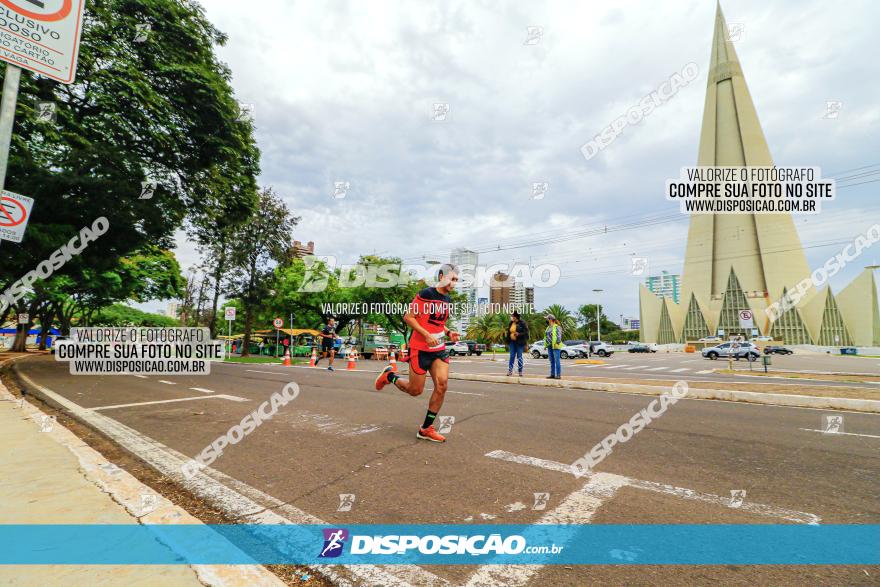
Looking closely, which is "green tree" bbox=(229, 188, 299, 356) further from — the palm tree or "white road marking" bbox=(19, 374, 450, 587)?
the palm tree

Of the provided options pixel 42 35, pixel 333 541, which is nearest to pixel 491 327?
pixel 42 35

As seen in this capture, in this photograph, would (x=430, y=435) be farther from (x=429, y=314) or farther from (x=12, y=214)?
(x=12, y=214)

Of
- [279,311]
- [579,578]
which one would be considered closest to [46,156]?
[579,578]

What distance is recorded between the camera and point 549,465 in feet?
12.2

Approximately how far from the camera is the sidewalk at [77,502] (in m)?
1.88

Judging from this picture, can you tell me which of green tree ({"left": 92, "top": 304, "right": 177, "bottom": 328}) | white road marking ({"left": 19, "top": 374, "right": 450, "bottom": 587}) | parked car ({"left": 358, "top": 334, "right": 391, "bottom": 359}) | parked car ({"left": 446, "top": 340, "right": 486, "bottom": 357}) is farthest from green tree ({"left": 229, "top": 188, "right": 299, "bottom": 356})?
green tree ({"left": 92, "top": 304, "right": 177, "bottom": 328})

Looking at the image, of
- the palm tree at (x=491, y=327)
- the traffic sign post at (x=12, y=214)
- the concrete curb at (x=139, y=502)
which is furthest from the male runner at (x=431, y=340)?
the palm tree at (x=491, y=327)

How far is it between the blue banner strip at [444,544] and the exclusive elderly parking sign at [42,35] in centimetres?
430

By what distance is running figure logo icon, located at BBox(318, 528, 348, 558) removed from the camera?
7.15 ft

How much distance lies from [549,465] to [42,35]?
6490mm

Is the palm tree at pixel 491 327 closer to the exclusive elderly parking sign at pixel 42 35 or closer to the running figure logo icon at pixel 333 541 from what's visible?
the exclusive elderly parking sign at pixel 42 35

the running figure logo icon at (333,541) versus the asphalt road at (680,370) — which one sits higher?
the running figure logo icon at (333,541)

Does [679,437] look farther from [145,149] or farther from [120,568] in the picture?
[145,149]

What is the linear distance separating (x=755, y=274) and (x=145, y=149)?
304ft
